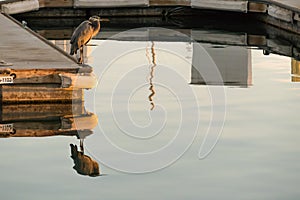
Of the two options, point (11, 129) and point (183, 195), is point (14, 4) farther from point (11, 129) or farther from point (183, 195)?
point (183, 195)

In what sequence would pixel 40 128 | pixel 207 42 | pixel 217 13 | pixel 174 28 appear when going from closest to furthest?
pixel 40 128 → pixel 207 42 → pixel 174 28 → pixel 217 13

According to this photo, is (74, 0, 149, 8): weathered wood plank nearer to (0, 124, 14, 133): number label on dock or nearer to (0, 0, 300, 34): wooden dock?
(0, 0, 300, 34): wooden dock

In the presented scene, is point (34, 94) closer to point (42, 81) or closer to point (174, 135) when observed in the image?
point (42, 81)

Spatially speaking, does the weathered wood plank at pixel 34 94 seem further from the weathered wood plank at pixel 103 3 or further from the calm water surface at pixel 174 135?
the weathered wood plank at pixel 103 3

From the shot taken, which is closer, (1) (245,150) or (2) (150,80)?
(1) (245,150)

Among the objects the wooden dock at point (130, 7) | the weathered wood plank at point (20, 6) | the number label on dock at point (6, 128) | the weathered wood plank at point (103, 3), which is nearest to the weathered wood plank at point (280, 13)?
the wooden dock at point (130, 7)

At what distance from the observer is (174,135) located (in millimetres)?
14062

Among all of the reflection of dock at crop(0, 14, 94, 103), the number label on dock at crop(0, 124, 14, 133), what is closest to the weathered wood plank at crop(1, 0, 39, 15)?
the reflection of dock at crop(0, 14, 94, 103)

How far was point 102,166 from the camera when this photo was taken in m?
12.5

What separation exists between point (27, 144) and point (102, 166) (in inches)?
59.5

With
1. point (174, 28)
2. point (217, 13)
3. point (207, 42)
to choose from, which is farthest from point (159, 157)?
point (217, 13)

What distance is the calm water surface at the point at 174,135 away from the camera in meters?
11.4

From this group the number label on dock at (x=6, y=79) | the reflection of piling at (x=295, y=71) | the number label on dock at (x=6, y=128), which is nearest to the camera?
the number label on dock at (x=6, y=128)

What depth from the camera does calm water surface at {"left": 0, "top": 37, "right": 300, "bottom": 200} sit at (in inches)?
447
